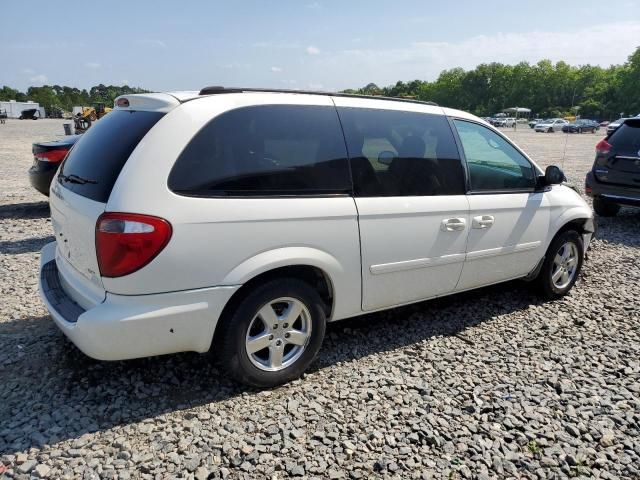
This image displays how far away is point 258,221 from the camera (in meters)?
2.84

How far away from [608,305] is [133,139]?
14.9ft

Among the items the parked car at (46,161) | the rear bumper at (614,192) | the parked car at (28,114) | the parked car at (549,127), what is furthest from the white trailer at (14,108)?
the rear bumper at (614,192)

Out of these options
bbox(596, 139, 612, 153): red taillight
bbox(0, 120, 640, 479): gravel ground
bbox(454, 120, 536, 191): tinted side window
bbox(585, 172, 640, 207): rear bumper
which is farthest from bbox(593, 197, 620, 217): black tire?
bbox(454, 120, 536, 191): tinted side window

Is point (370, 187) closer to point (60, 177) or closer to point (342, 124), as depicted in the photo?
point (342, 124)

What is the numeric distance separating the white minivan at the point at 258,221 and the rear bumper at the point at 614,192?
513 centimetres

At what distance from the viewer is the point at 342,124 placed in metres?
3.33

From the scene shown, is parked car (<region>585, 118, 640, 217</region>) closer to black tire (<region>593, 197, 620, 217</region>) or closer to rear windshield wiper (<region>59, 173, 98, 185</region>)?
black tire (<region>593, 197, 620, 217</region>)

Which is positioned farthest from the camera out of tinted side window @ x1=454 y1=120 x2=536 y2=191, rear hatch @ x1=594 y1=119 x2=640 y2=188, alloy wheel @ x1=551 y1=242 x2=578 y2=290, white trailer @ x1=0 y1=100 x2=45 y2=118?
white trailer @ x1=0 y1=100 x2=45 y2=118

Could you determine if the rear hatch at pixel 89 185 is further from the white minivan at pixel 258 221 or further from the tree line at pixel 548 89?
the tree line at pixel 548 89

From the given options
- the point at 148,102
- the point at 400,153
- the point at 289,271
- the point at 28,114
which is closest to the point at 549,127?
the point at 400,153

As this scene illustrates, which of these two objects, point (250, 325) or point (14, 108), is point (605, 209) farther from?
point (14, 108)

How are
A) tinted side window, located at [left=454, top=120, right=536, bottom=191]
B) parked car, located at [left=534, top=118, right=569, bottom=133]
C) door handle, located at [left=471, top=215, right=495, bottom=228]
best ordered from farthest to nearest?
parked car, located at [left=534, top=118, right=569, bottom=133] → tinted side window, located at [left=454, top=120, right=536, bottom=191] → door handle, located at [left=471, top=215, right=495, bottom=228]

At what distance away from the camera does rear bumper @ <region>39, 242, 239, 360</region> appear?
2.60m

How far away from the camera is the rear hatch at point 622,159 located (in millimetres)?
7824
